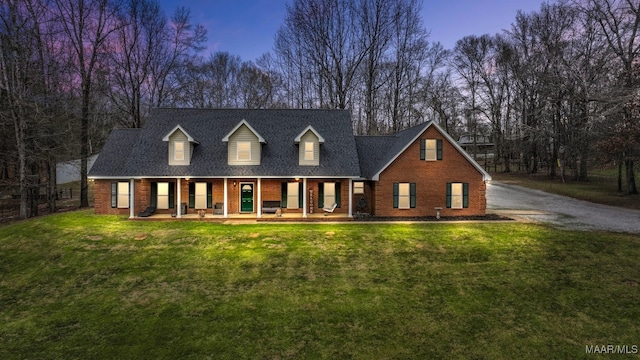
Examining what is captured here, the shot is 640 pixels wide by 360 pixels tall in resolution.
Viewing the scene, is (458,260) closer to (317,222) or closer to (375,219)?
(375,219)

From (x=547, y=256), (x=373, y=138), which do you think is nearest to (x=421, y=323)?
(x=547, y=256)

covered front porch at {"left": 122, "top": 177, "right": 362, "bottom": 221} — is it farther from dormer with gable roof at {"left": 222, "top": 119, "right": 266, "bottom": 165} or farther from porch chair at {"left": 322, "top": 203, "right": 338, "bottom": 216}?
dormer with gable roof at {"left": 222, "top": 119, "right": 266, "bottom": 165}

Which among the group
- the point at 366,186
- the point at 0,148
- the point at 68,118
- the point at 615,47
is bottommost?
the point at 366,186

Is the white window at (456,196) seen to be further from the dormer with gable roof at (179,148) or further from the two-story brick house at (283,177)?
the dormer with gable roof at (179,148)

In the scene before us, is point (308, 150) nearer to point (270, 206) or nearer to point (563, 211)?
point (270, 206)

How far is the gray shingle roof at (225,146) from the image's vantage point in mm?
20875

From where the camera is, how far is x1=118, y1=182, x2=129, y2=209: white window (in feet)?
71.5

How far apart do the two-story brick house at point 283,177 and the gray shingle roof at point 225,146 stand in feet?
0.24

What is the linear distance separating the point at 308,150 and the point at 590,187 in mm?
30994

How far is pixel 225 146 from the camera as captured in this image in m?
22.3

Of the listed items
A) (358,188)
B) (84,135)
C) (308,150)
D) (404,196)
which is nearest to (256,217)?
(308,150)

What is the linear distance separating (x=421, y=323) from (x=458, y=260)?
16.9ft

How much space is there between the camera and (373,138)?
25.3 metres

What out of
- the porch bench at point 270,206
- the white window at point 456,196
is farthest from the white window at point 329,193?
the white window at point 456,196
